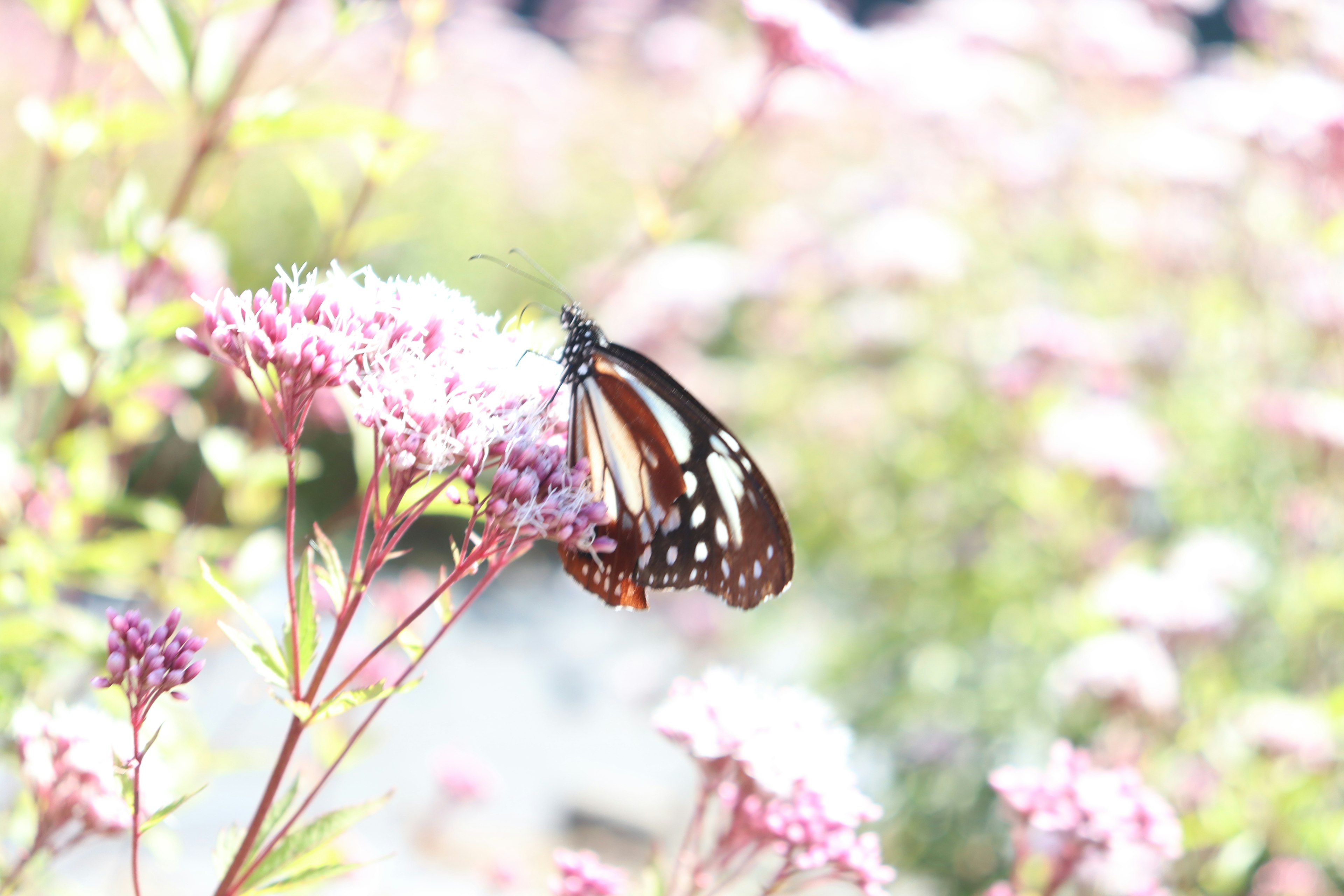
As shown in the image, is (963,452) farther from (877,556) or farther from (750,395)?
(750,395)

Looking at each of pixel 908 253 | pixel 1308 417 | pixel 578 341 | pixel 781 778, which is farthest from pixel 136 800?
pixel 908 253

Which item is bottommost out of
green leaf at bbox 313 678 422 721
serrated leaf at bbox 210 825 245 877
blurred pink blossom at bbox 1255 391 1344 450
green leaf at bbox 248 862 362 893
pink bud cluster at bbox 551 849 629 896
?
green leaf at bbox 248 862 362 893

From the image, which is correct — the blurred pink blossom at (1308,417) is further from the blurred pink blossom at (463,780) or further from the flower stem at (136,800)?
the flower stem at (136,800)

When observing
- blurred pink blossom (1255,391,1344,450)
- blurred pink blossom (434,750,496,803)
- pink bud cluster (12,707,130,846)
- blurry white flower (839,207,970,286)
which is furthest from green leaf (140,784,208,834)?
blurry white flower (839,207,970,286)

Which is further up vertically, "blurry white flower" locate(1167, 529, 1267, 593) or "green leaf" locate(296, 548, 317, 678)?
"blurry white flower" locate(1167, 529, 1267, 593)

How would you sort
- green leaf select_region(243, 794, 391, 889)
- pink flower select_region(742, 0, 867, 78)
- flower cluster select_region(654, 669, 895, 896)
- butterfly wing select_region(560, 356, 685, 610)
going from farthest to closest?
pink flower select_region(742, 0, 867, 78)
butterfly wing select_region(560, 356, 685, 610)
flower cluster select_region(654, 669, 895, 896)
green leaf select_region(243, 794, 391, 889)

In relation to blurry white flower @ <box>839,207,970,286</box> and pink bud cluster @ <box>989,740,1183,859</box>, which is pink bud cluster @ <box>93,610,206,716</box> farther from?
blurry white flower @ <box>839,207,970,286</box>

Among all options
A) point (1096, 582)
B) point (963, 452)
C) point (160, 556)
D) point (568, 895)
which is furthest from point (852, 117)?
point (568, 895)
